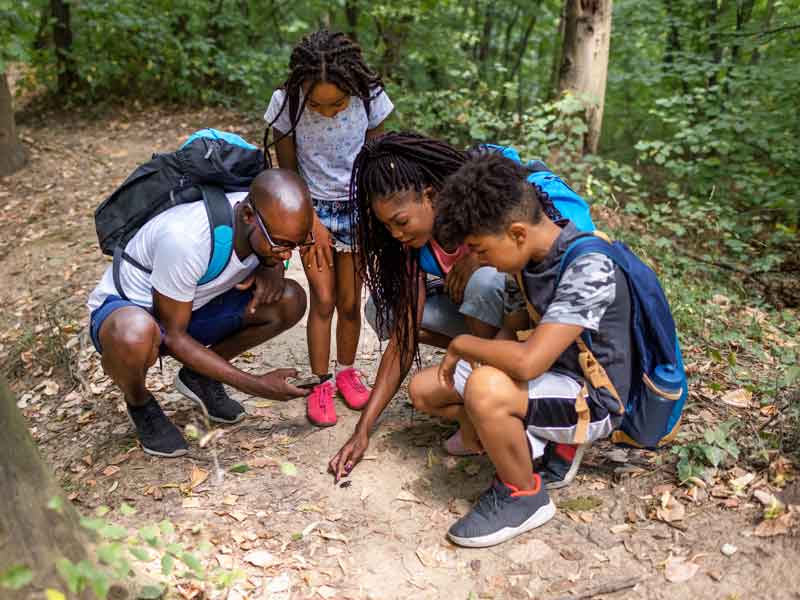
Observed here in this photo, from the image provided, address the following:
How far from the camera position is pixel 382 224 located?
3.05m

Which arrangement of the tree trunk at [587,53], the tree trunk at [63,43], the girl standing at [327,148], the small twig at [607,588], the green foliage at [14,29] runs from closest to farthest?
1. the small twig at [607,588]
2. the girl standing at [327,148]
3. the tree trunk at [587,53]
4. the green foliage at [14,29]
5. the tree trunk at [63,43]

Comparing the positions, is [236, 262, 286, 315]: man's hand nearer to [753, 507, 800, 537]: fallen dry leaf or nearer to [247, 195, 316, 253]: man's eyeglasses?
[247, 195, 316, 253]: man's eyeglasses

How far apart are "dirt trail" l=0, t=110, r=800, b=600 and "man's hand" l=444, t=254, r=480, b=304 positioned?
2.41ft

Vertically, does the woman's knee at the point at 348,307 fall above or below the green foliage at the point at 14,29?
below

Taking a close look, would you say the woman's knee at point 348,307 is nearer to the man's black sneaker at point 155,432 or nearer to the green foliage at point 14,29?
the man's black sneaker at point 155,432

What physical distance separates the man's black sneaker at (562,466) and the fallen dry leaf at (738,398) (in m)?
0.94

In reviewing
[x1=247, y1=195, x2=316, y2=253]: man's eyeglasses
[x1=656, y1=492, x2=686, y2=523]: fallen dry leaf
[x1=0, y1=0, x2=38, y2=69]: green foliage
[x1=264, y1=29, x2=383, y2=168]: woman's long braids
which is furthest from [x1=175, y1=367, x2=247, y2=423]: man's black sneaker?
[x1=0, y1=0, x2=38, y2=69]: green foliage

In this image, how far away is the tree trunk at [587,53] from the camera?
6.33m

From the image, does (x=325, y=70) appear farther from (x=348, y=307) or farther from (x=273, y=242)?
(x=348, y=307)

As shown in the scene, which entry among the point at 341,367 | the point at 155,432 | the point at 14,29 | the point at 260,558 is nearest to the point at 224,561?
the point at 260,558

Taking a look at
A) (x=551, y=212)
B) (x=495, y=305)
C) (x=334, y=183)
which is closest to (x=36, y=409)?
(x=334, y=183)

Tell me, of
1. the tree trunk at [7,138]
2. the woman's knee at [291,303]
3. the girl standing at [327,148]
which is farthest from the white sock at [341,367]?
the tree trunk at [7,138]

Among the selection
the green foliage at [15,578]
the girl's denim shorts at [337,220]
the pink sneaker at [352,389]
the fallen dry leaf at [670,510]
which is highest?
the girl's denim shorts at [337,220]

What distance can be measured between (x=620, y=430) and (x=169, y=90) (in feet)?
29.5
